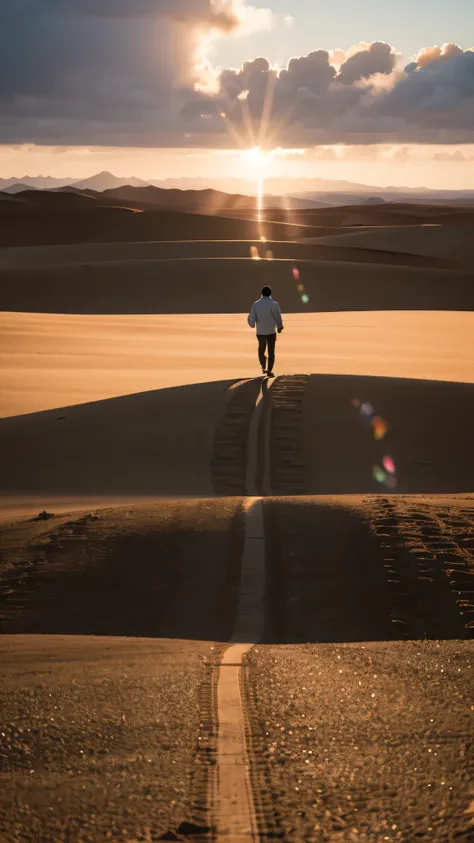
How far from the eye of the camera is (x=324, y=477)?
11.4 m

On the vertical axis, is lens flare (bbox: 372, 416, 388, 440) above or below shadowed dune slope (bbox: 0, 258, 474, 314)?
below

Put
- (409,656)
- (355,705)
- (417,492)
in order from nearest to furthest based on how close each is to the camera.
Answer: (355,705) < (409,656) < (417,492)

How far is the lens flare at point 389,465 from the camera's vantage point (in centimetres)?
1170

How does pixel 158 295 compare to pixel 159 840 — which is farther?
pixel 158 295

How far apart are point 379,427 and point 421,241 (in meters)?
58.1

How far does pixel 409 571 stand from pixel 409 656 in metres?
1.87

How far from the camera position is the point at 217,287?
43938mm

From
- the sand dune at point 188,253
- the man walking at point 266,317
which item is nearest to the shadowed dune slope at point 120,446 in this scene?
the man walking at point 266,317

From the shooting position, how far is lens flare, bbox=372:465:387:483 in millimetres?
11384

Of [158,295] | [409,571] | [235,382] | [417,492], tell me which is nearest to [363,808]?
[409,571]

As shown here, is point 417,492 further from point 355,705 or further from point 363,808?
point 363,808

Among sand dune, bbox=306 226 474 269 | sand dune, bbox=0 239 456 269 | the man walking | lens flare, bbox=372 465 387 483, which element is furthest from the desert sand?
sand dune, bbox=306 226 474 269

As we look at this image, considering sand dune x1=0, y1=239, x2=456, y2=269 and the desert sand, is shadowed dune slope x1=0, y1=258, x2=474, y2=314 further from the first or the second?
the desert sand

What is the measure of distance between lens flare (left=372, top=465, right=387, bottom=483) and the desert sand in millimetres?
32
